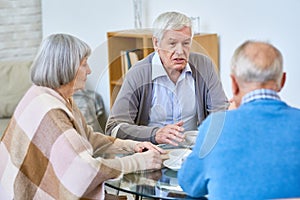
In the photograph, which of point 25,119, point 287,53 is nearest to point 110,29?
point 287,53

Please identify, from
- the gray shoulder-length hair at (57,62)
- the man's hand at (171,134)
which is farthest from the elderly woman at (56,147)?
the man's hand at (171,134)

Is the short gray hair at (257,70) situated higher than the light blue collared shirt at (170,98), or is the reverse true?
the short gray hair at (257,70)

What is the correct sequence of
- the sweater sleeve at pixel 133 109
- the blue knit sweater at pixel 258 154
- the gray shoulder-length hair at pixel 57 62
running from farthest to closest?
the sweater sleeve at pixel 133 109 < the gray shoulder-length hair at pixel 57 62 < the blue knit sweater at pixel 258 154

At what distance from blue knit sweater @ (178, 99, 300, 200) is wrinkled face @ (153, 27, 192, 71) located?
1.00m

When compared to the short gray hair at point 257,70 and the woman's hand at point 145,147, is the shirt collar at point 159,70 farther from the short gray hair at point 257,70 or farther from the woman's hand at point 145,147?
the short gray hair at point 257,70

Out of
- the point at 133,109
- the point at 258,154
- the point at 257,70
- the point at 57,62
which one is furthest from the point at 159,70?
the point at 258,154

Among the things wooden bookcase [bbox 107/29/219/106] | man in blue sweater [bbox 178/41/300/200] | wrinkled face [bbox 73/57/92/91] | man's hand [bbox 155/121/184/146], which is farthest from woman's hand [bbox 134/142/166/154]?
wooden bookcase [bbox 107/29/219/106]

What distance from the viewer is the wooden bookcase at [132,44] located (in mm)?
Result: 3060

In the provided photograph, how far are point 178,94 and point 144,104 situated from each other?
0.52ft

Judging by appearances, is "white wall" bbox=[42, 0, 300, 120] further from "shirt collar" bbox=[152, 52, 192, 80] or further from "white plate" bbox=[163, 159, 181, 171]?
"white plate" bbox=[163, 159, 181, 171]

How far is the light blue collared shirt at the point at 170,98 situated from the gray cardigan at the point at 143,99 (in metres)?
0.02

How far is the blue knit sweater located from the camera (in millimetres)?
1453

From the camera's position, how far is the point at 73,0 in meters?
4.39

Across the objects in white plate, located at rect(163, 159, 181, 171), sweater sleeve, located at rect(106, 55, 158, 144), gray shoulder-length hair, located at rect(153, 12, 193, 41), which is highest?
gray shoulder-length hair, located at rect(153, 12, 193, 41)
